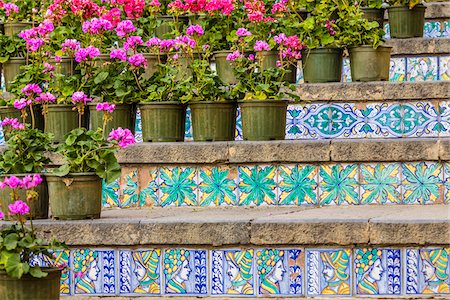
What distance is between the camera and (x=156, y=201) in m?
6.15

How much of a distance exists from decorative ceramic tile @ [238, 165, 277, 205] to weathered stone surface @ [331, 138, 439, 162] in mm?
339

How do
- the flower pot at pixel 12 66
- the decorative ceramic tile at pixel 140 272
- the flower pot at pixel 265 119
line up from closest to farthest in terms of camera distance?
the decorative ceramic tile at pixel 140 272 < the flower pot at pixel 265 119 < the flower pot at pixel 12 66

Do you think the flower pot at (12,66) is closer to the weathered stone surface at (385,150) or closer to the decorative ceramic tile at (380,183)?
the weathered stone surface at (385,150)

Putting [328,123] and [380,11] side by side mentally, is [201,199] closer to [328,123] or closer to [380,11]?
[328,123]

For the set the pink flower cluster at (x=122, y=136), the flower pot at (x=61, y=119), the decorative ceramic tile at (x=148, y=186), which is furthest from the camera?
the flower pot at (x=61, y=119)

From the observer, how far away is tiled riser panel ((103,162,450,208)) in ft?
19.5

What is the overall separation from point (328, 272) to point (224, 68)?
7.78 ft

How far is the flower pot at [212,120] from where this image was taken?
6484 mm

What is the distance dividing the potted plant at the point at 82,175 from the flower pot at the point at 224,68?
1781 mm

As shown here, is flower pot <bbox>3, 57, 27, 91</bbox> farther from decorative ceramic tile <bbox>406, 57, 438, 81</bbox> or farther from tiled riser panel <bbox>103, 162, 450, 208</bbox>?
decorative ceramic tile <bbox>406, 57, 438, 81</bbox>

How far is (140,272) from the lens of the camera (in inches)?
211

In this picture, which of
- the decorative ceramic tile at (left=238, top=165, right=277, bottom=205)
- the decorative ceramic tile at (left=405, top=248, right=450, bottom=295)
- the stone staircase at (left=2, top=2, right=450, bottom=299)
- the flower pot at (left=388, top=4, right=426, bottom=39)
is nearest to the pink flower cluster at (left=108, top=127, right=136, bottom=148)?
the stone staircase at (left=2, top=2, right=450, bottom=299)

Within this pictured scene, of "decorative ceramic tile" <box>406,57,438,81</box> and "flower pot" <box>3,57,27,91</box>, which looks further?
"flower pot" <box>3,57,27,91</box>

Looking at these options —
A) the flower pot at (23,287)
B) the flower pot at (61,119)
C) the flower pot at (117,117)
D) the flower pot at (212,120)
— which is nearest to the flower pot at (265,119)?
the flower pot at (212,120)
